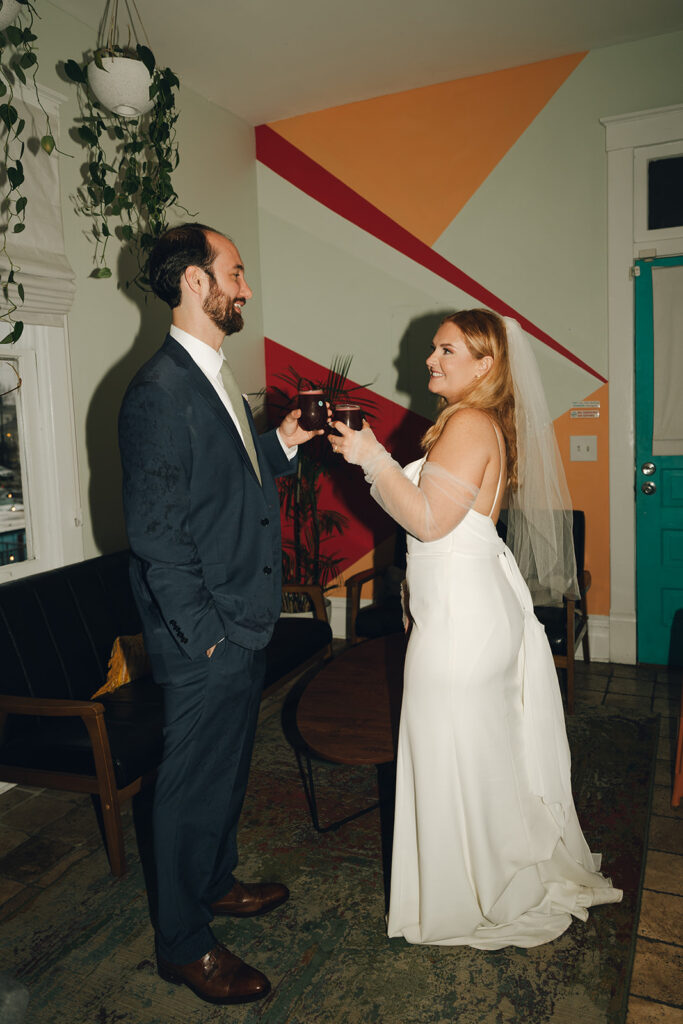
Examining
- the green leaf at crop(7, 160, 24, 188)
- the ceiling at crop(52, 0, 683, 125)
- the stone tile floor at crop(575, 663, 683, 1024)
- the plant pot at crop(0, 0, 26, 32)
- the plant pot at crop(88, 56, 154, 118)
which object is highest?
the ceiling at crop(52, 0, 683, 125)

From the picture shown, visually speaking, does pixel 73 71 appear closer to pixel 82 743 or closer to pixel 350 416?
pixel 350 416

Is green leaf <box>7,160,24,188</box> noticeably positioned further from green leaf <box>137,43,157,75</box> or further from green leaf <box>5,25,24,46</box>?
green leaf <box>137,43,157,75</box>

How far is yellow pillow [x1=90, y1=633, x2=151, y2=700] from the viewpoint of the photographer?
2.98 meters

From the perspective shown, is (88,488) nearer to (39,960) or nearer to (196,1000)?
(39,960)

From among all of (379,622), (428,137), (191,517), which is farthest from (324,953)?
(428,137)

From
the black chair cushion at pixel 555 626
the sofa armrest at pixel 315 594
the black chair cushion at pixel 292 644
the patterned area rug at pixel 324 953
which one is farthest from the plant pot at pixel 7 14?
the black chair cushion at pixel 555 626

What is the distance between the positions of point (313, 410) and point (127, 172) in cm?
221

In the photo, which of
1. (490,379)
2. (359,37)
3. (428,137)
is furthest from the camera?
(428,137)

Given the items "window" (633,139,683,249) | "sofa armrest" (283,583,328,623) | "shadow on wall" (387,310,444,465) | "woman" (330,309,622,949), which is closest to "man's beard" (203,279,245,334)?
"woman" (330,309,622,949)

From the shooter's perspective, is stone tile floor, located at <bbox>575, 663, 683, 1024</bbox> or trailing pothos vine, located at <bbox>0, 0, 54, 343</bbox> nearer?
stone tile floor, located at <bbox>575, 663, 683, 1024</bbox>

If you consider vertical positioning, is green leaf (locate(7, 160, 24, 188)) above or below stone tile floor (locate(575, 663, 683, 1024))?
above

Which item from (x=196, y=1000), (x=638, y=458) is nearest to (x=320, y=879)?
(x=196, y=1000)

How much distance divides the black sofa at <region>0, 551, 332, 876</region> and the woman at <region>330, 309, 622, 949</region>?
3.13 feet

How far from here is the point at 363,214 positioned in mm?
4688
